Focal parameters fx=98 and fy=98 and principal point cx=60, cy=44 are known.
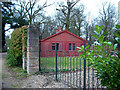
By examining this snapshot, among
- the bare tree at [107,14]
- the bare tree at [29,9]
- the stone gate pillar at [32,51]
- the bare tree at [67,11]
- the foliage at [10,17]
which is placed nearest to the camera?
the stone gate pillar at [32,51]

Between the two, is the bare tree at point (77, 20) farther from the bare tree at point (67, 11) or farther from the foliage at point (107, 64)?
the foliage at point (107, 64)

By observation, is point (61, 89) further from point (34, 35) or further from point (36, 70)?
point (34, 35)

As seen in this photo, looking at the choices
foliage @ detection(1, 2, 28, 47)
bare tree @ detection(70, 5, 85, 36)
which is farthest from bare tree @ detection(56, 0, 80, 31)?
foliage @ detection(1, 2, 28, 47)

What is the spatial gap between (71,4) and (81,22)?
3398mm

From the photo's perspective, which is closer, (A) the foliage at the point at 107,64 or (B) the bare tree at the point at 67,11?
(A) the foliage at the point at 107,64

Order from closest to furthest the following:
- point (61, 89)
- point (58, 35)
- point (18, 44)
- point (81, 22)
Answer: point (61, 89) < point (18, 44) < point (58, 35) < point (81, 22)

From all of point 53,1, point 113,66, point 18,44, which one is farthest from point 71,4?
point 113,66

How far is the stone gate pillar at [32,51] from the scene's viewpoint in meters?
3.84

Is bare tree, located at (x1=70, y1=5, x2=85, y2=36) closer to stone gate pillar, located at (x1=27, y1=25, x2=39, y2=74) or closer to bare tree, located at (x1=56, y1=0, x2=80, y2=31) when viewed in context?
bare tree, located at (x1=56, y1=0, x2=80, y2=31)

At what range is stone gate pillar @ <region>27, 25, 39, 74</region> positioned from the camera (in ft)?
12.6

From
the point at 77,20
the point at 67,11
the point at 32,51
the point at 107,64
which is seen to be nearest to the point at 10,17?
the point at 67,11

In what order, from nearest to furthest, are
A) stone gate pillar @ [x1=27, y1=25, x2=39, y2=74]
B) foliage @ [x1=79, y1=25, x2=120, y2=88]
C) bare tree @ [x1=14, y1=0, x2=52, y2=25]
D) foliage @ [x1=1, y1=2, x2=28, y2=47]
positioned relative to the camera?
foliage @ [x1=79, y1=25, x2=120, y2=88], stone gate pillar @ [x1=27, y1=25, x2=39, y2=74], foliage @ [x1=1, y1=2, x2=28, y2=47], bare tree @ [x1=14, y1=0, x2=52, y2=25]

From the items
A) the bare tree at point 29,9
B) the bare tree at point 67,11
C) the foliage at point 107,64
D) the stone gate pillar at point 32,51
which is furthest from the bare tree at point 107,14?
the foliage at point 107,64

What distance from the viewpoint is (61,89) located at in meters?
2.74
